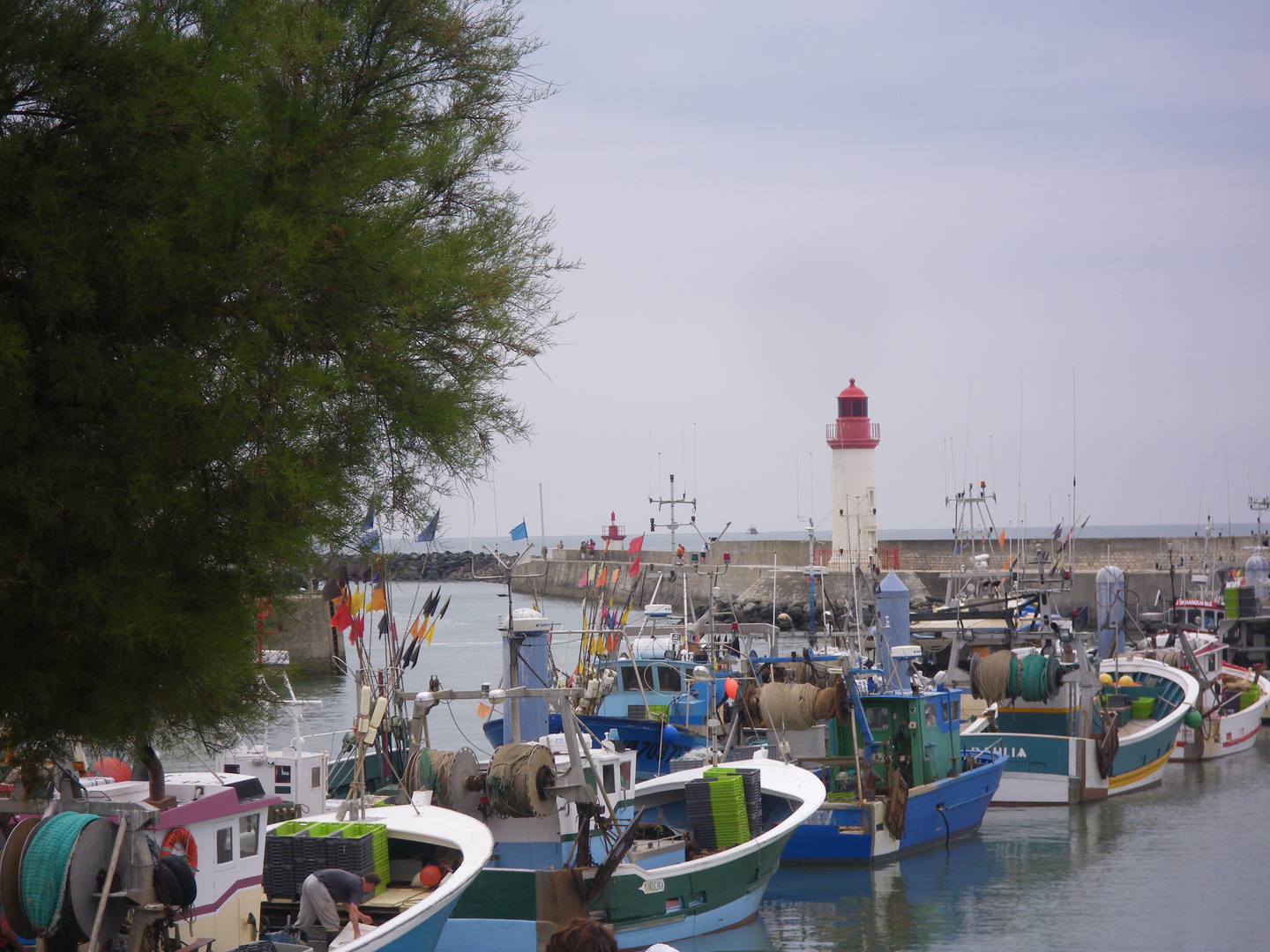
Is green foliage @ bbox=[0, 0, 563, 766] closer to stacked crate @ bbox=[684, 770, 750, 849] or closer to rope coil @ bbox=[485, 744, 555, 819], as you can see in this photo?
rope coil @ bbox=[485, 744, 555, 819]

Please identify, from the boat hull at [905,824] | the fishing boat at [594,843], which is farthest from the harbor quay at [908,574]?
Answer: the fishing boat at [594,843]

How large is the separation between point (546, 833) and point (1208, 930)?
29.8 feet

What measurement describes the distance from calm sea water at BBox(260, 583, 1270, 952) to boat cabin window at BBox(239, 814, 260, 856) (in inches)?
248

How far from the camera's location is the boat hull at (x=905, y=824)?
19500 millimetres

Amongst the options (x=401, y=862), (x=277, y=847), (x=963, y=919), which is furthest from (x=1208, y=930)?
(x=277, y=847)

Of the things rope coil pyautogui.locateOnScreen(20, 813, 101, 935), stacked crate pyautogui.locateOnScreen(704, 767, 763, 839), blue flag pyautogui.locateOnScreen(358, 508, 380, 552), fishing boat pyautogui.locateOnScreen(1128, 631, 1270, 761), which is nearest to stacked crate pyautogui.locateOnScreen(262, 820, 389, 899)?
rope coil pyautogui.locateOnScreen(20, 813, 101, 935)

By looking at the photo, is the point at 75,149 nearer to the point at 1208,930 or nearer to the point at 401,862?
the point at 401,862

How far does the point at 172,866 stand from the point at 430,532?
8.69ft

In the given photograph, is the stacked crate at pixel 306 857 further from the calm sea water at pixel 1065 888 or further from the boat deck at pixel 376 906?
the calm sea water at pixel 1065 888

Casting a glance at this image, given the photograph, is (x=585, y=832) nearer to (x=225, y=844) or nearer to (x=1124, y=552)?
(x=225, y=844)

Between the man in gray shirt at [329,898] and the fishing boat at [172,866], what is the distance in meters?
0.17

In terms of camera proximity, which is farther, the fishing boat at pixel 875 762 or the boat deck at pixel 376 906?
the fishing boat at pixel 875 762

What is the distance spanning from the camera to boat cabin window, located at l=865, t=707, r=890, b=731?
20719mm

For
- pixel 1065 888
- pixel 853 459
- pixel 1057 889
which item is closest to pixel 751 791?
pixel 1057 889
